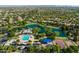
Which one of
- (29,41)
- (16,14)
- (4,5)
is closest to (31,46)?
(29,41)

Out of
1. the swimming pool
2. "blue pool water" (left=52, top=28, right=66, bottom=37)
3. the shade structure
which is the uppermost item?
"blue pool water" (left=52, top=28, right=66, bottom=37)

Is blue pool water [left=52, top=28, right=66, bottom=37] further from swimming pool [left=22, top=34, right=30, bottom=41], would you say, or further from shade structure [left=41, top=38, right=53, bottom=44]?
swimming pool [left=22, top=34, right=30, bottom=41]

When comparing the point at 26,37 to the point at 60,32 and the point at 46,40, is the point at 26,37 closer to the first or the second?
the point at 46,40

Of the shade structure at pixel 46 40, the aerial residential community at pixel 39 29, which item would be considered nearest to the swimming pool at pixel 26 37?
the aerial residential community at pixel 39 29

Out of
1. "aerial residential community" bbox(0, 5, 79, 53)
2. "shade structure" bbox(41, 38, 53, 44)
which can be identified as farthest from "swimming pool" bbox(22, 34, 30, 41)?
"shade structure" bbox(41, 38, 53, 44)

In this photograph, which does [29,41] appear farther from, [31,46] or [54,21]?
[54,21]

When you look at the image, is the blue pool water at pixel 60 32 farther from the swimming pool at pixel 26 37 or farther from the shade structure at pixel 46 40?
the swimming pool at pixel 26 37
